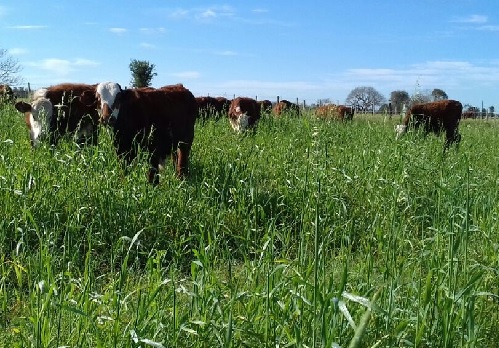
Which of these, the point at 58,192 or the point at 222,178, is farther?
the point at 222,178

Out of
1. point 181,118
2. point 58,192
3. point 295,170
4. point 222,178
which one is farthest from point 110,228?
point 181,118

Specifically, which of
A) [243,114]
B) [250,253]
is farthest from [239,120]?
[250,253]

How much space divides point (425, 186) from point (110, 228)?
3.42 m

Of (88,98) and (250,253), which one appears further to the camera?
(88,98)

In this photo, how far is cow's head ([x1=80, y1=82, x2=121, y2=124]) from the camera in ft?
23.6

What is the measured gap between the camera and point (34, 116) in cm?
834

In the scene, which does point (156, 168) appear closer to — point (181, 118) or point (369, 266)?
point (181, 118)

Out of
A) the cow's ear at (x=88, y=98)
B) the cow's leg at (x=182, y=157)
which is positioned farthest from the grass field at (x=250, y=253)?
the cow's ear at (x=88, y=98)

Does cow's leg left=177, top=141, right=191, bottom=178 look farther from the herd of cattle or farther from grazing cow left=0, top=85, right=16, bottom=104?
grazing cow left=0, top=85, right=16, bottom=104

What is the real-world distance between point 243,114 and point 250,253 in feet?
36.1

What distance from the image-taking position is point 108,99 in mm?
7328

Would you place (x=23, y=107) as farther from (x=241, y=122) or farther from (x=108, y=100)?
(x=241, y=122)

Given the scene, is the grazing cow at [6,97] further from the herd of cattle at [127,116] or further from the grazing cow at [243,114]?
the grazing cow at [243,114]

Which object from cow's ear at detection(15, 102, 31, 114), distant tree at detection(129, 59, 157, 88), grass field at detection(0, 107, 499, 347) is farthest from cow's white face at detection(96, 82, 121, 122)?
distant tree at detection(129, 59, 157, 88)
